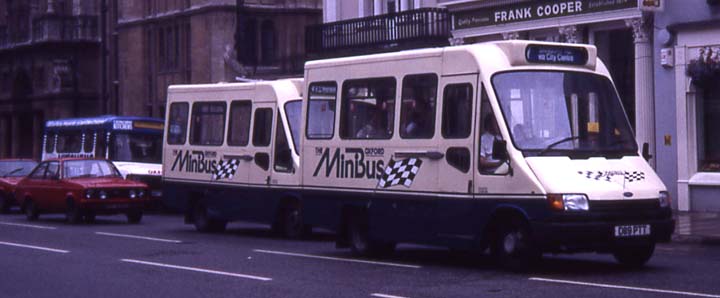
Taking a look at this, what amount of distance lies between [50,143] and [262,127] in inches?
730

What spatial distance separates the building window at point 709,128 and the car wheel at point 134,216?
1194 cm

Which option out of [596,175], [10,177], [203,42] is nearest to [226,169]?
[596,175]

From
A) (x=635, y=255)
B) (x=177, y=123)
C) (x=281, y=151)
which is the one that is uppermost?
(x=177, y=123)

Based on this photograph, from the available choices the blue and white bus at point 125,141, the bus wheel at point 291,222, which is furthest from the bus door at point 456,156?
the blue and white bus at point 125,141

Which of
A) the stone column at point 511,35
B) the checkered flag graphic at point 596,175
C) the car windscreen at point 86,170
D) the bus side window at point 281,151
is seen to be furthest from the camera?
the stone column at point 511,35

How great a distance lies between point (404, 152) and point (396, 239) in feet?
3.79

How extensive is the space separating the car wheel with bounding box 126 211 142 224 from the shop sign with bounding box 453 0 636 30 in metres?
9.37

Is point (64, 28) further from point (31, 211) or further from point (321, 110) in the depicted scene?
point (321, 110)

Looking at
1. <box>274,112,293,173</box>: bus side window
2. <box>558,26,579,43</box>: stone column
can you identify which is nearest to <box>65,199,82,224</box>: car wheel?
<box>274,112,293,173</box>: bus side window

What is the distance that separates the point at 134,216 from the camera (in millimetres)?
27797

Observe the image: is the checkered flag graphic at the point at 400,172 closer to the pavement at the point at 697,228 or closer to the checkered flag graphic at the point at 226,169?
the pavement at the point at 697,228

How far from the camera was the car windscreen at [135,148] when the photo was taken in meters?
35.0

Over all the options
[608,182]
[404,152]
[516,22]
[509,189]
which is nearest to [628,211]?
[608,182]

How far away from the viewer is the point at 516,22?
29703 mm
